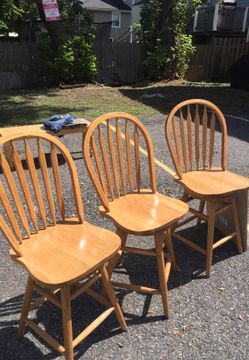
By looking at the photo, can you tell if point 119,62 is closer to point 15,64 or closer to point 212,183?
point 15,64

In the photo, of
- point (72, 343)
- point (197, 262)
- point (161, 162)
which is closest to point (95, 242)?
point (72, 343)

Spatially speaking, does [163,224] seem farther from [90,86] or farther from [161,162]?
[90,86]

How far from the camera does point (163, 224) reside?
7.27 ft

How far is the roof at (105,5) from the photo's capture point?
26391mm

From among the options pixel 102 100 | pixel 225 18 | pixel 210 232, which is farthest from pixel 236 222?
pixel 225 18

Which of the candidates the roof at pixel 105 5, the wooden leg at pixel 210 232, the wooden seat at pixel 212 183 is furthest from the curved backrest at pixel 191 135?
the roof at pixel 105 5

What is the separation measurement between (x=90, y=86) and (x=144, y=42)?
9.32 ft

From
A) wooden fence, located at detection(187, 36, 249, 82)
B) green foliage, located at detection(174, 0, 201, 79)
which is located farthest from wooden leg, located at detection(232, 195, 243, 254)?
wooden fence, located at detection(187, 36, 249, 82)

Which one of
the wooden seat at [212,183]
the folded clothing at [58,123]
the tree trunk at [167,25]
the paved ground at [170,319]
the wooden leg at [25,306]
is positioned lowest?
the paved ground at [170,319]

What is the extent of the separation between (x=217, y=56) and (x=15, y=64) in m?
7.83

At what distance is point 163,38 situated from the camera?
12523mm

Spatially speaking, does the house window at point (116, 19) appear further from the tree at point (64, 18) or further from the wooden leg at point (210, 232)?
the wooden leg at point (210, 232)

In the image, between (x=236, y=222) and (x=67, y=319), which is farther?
(x=236, y=222)

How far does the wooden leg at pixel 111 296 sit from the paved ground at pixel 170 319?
0.07 meters
